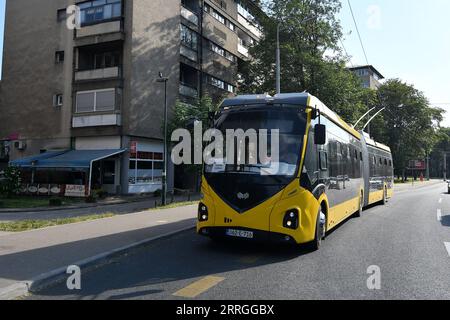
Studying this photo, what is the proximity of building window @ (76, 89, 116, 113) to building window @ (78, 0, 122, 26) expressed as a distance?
5.07m

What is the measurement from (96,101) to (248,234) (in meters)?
24.0

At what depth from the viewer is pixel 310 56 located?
33.6 meters

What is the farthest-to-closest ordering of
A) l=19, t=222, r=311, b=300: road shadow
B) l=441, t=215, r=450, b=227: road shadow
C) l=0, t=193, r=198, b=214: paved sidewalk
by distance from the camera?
l=0, t=193, r=198, b=214: paved sidewalk → l=441, t=215, r=450, b=227: road shadow → l=19, t=222, r=311, b=300: road shadow

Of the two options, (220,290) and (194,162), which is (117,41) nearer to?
(194,162)

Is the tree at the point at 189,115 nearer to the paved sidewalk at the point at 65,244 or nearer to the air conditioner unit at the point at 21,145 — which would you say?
the air conditioner unit at the point at 21,145

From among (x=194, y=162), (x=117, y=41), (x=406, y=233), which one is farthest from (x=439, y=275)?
(x=117, y=41)

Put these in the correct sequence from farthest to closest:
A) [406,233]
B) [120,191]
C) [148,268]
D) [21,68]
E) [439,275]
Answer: [21,68] → [120,191] → [406,233] → [148,268] → [439,275]

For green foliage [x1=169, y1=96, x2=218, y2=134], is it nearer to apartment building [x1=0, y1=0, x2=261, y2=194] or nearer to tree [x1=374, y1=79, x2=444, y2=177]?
apartment building [x1=0, y1=0, x2=261, y2=194]

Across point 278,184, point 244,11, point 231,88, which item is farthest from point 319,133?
point 244,11

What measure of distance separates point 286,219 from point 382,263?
1.85 meters

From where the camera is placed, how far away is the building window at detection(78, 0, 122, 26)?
2864 centimetres

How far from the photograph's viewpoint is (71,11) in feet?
98.9

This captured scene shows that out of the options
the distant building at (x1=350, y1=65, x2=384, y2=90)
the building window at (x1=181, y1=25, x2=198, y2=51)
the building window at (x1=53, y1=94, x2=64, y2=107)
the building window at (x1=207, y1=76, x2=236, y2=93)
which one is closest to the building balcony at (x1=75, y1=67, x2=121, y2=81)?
the building window at (x1=53, y1=94, x2=64, y2=107)

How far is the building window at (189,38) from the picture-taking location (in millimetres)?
34156
